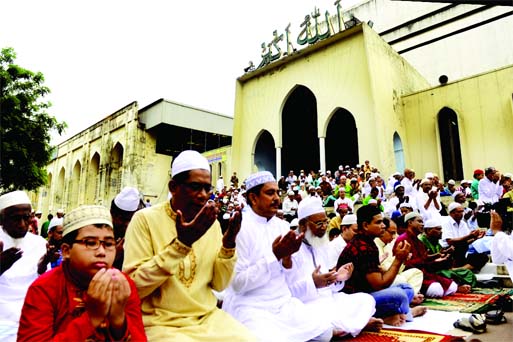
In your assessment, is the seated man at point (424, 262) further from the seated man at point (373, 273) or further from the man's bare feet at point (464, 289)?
the seated man at point (373, 273)

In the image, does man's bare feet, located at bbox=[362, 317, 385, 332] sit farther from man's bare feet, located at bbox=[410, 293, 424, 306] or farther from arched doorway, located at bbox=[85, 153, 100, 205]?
arched doorway, located at bbox=[85, 153, 100, 205]

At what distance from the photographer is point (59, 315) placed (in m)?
1.40

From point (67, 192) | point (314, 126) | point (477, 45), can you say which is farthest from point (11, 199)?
point (67, 192)

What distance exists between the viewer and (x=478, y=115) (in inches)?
540

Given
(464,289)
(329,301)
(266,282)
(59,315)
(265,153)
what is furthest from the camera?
(265,153)

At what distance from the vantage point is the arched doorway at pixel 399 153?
14.6 m

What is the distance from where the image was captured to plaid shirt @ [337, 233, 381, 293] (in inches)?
124

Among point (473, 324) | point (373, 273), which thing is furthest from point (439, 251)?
point (373, 273)

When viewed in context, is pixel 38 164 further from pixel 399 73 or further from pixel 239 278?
pixel 399 73

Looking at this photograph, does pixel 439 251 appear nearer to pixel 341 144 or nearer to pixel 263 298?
pixel 263 298

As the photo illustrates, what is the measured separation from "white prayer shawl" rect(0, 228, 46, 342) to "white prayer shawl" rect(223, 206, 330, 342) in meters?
1.42

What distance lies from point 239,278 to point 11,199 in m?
1.87

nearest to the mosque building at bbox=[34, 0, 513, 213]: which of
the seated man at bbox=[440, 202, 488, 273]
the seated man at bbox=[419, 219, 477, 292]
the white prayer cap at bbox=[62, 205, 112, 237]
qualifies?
the seated man at bbox=[440, 202, 488, 273]

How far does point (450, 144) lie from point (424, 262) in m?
11.7
